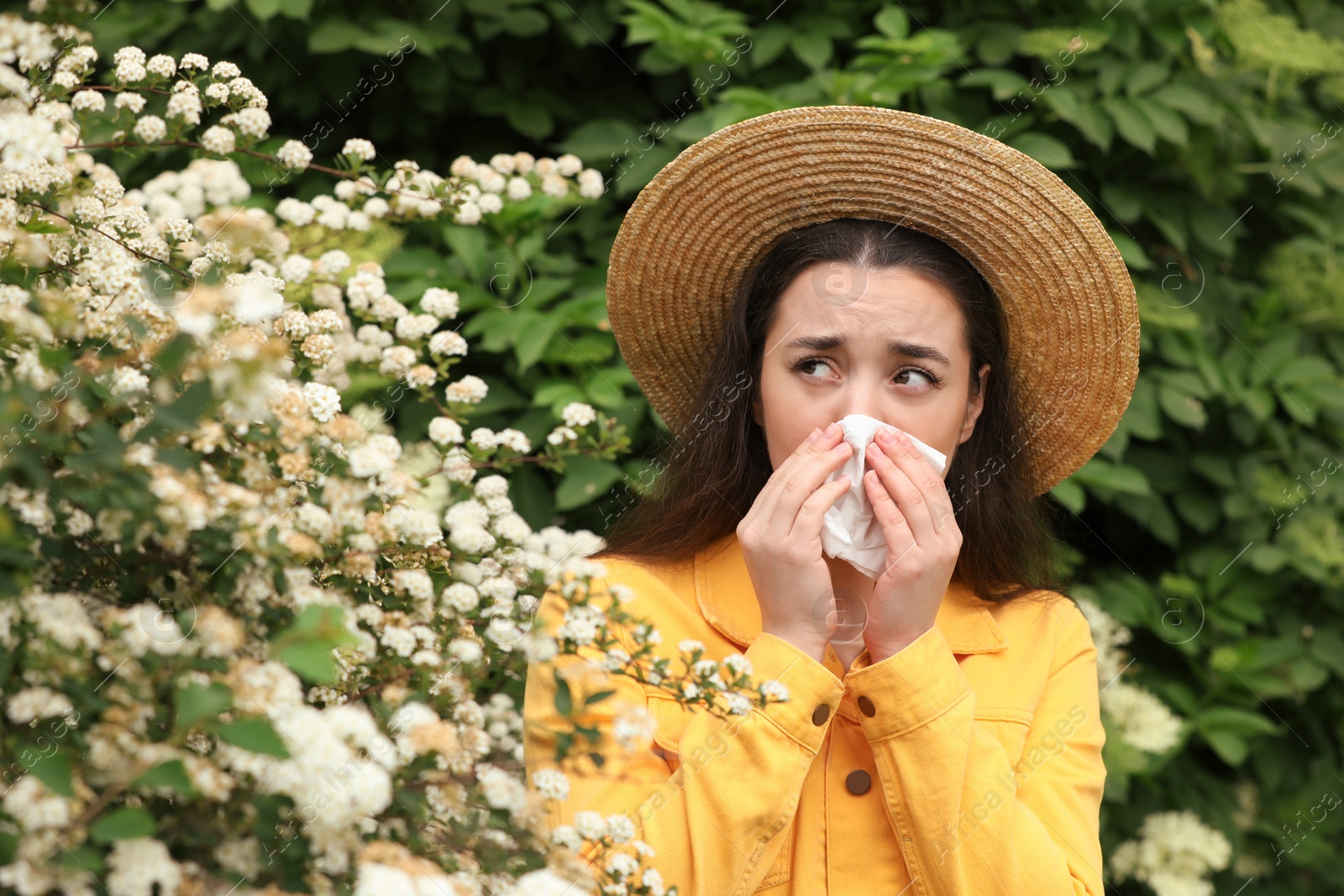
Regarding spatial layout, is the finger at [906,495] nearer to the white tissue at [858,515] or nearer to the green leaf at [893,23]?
the white tissue at [858,515]

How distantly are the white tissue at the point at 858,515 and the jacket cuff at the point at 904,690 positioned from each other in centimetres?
16

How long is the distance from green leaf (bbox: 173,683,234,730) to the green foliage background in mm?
1500

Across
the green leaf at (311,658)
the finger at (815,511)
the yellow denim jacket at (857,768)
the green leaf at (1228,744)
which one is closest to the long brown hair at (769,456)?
the yellow denim jacket at (857,768)

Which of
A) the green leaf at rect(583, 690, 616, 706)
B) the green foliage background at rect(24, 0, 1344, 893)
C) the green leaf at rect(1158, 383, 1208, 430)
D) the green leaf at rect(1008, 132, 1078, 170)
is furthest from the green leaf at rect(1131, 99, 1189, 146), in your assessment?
the green leaf at rect(583, 690, 616, 706)

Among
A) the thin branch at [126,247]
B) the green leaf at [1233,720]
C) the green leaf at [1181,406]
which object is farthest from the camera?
the green leaf at [1233,720]

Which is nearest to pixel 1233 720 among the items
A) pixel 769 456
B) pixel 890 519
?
pixel 769 456

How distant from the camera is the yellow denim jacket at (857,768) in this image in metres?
1.56

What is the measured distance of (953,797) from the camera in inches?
63.7

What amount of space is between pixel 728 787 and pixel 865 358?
2.20ft

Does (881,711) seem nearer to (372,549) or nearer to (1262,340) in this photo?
(372,549)

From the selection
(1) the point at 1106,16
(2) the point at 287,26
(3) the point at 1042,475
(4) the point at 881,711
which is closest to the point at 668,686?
(4) the point at 881,711

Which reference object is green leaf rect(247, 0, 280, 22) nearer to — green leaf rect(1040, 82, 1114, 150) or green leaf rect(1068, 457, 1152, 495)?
green leaf rect(1040, 82, 1114, 150)

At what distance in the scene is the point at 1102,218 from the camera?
9.76ft

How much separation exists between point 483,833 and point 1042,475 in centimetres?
153
